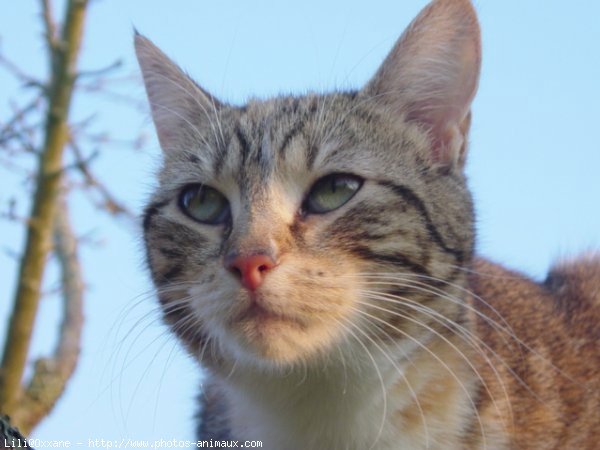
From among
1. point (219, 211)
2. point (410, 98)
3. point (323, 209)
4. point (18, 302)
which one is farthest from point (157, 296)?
point (410, 98)

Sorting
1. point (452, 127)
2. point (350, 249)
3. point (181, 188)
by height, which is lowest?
point (350, 249)

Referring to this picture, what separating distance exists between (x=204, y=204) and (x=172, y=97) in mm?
874

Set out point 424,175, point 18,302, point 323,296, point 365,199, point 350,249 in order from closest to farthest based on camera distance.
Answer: point 18,302
point 323,296
point 350,249
point 365,199
point 424,175

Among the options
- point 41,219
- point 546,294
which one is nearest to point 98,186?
point 41,219

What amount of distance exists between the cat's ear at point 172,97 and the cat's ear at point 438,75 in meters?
0.88

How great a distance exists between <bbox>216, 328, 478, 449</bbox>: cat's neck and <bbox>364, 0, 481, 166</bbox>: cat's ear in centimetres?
93

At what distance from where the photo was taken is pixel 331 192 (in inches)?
137

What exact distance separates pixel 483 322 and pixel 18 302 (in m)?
2.29

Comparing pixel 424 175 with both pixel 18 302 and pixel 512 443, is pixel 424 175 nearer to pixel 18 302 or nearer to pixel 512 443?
pixel 512 443

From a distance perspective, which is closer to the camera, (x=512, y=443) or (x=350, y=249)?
(x=350, y=249)

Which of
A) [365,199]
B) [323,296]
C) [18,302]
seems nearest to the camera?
[18,302]

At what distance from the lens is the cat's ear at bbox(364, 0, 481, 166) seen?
371 cm

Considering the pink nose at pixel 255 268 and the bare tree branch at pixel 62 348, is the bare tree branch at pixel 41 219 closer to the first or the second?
the bare tree branch at pixel 62 348

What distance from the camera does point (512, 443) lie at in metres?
3.63
